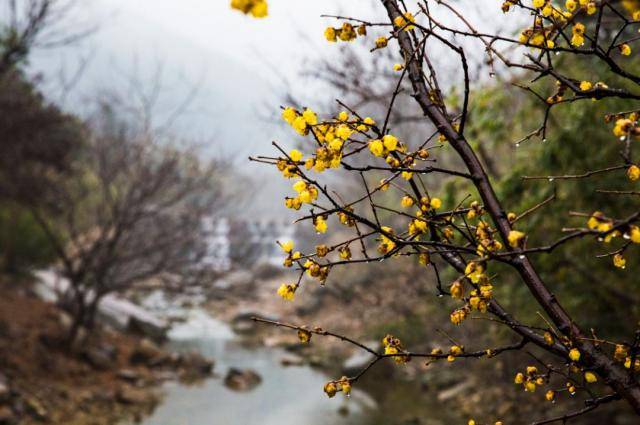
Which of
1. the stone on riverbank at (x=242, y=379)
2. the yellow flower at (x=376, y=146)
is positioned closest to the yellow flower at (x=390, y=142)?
the yellow flower at (x=376, y=146)

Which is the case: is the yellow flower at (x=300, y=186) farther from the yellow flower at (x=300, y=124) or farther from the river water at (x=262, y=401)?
the river water at (x=262, y=401)

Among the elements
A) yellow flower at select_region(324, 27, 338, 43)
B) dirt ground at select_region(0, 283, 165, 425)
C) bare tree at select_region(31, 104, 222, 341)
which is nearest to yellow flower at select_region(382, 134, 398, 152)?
yellow flower at select_region(324, 27, 338, 43)

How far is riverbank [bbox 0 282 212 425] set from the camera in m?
5.45

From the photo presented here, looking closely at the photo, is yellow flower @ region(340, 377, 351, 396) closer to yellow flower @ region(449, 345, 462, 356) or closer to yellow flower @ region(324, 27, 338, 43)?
yellow flower @ region(449, 345, 462, 356)

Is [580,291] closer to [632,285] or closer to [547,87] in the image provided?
[632,285]

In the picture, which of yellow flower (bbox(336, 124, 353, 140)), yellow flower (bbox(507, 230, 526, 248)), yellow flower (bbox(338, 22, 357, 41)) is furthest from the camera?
yellow flower (bbox(338, 22, 357, 41))

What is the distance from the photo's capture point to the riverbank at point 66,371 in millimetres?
5449

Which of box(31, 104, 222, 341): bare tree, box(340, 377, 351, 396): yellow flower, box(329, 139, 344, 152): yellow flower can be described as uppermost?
box(31, 104, 222, 341): bare tree

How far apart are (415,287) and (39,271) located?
29.2ft

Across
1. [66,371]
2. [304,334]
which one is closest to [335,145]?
[304,334]

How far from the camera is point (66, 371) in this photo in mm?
6559

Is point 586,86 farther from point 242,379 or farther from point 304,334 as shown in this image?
point 242,379

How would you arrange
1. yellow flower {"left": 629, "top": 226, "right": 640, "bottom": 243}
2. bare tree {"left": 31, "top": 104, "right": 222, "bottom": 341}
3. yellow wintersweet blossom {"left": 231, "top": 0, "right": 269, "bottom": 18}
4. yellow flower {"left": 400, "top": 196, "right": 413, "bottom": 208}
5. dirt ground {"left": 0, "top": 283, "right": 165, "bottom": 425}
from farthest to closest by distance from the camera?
bare tree {"left": 31, "top": 104, "right": 222, "bottom": 341} < dirt ground {"left": 0, "top": 283, "right": 165, "bottom": 425} < yellow flower {"left": 400, "top": 196, "right": 413, "bottom": 208} < yellow flower {"left": 629, "top": 226, "right": 640, "bottom": 243} < yellow wintersweet blossom {"left": 231, "top": 0, "right": 269, "bottom": 18}

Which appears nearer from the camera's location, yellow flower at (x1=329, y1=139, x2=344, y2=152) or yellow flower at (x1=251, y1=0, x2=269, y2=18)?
yellow flower at (x1=251, y1=0, x2=269, y2=18)
